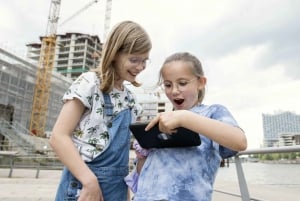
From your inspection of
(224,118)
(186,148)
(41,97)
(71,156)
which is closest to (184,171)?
(186,148)

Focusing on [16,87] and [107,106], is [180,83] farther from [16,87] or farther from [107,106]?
[16,87]

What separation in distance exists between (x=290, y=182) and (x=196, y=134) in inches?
29.2

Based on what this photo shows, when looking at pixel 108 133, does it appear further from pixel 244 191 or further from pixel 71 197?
pixel 244 191

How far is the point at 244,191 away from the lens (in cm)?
165

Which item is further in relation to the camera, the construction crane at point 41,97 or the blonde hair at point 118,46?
the construction crane at point 41,97

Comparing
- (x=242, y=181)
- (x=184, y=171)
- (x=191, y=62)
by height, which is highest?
A: (x=191, y=62)

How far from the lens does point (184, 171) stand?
912 mm

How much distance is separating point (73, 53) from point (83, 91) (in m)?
67.4

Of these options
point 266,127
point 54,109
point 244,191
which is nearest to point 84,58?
point 54,109

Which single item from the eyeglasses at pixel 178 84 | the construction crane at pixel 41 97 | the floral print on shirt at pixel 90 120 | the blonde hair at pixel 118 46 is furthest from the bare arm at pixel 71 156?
the construction crane at pixel 41 97

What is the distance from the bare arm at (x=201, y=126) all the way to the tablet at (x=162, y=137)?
26 mm

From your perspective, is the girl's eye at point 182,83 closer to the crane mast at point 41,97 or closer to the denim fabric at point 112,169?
the denim fabric at point 112,169

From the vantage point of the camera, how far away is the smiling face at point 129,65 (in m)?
1.10

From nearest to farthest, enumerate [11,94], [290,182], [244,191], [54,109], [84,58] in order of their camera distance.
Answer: [290,182] < [244,191] < [11,94] < [54,109] < [84,58]
